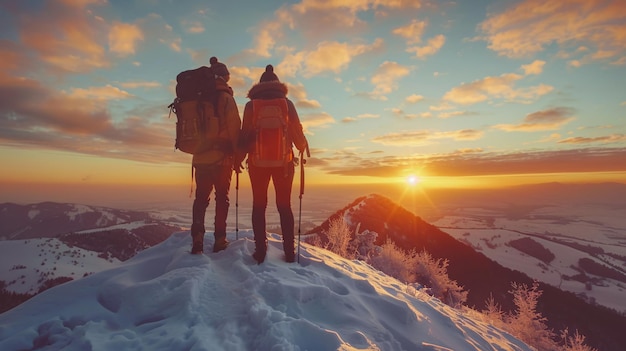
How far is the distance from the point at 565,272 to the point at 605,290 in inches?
575

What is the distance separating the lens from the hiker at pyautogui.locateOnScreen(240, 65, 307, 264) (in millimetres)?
5895

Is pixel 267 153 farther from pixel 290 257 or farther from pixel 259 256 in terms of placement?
pixel 290 257

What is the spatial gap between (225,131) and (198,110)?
2.18 feet

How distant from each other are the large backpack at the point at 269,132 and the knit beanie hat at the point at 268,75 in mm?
614

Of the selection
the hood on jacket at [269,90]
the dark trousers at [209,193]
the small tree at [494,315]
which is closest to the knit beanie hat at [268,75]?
the hood on jacket at [269,90]

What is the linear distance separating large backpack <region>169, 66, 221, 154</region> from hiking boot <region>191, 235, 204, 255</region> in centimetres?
182

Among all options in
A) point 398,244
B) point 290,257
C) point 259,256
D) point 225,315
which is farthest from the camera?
point 398,244

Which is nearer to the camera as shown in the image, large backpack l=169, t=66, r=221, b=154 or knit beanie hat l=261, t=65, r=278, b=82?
large backpack l=169, t=66, r=221, b=154

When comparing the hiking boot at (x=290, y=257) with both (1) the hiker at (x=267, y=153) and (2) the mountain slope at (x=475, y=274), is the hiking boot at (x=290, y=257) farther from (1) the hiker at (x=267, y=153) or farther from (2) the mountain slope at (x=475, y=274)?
(2) the mountain slope at (x=475, y=274)

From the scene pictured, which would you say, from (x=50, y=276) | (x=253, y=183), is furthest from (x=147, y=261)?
(x=50, y=276)

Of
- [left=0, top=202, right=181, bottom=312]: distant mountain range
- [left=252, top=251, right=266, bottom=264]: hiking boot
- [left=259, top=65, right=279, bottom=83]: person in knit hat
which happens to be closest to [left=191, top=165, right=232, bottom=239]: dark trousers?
[left=252, top=251, right=266, bottom=264]: hiking boot

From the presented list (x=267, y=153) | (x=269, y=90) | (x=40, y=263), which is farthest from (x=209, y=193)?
(x=40, y=263)

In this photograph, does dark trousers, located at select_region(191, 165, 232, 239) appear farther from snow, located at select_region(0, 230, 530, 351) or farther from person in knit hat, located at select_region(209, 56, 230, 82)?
person in knit hat, located at select_region(209, 56, 230, 82)

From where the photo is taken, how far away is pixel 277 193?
6191 millimetres
